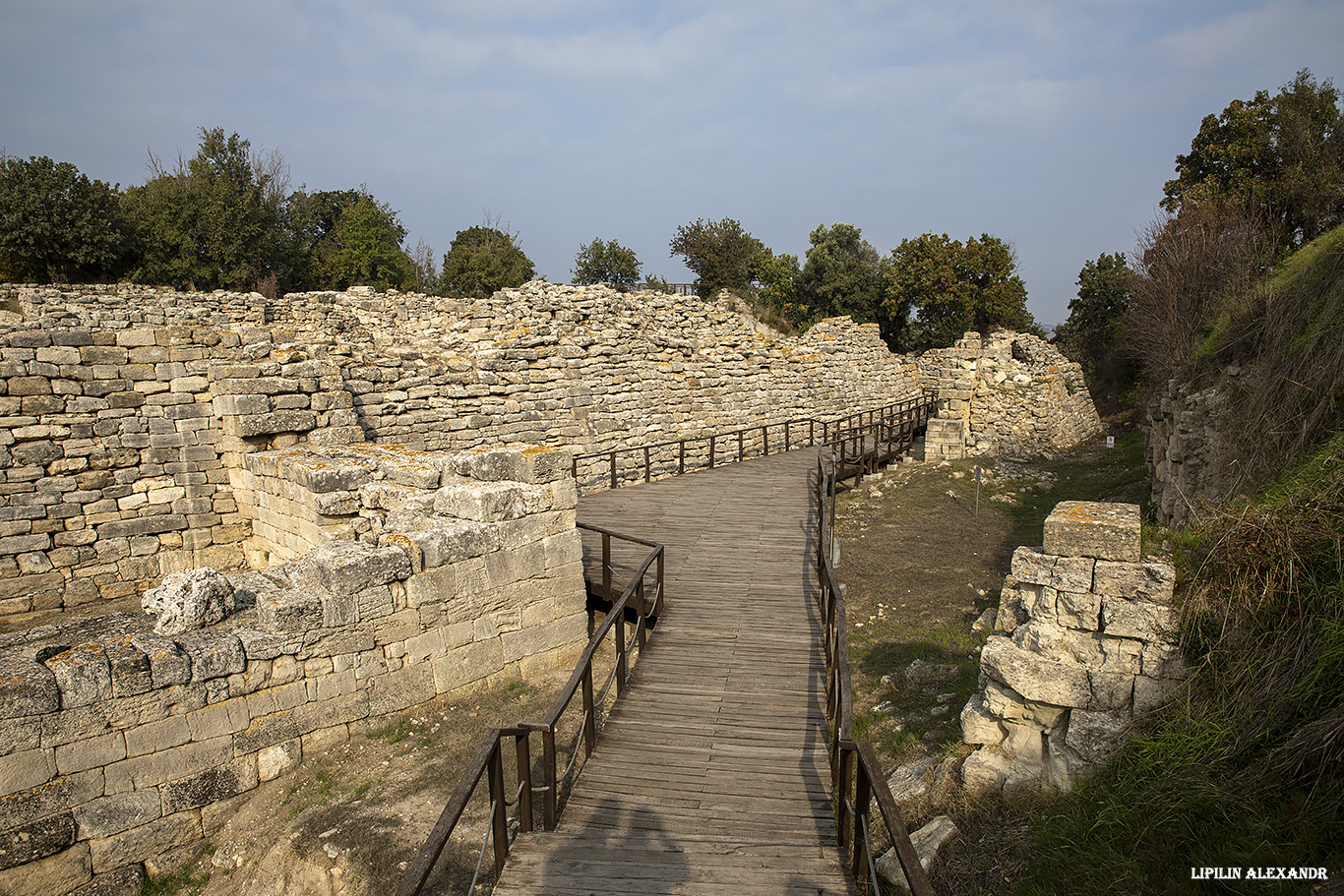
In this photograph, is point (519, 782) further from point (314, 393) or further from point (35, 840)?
point (314, 393)

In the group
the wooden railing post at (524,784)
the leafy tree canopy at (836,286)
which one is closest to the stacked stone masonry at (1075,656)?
the wooden railing post at (524,784)

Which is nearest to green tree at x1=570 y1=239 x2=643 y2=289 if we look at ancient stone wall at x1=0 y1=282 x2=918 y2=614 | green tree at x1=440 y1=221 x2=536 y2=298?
green tree at x1=440 y1=221 x2=536 y2=298

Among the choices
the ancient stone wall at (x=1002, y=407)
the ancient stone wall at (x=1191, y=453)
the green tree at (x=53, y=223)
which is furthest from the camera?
the green tree at (x=53, y=223)

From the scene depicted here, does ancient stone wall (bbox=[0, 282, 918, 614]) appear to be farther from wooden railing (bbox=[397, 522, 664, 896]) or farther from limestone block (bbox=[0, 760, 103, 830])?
wooden railing (bbox=[397, 522, 664, 896])

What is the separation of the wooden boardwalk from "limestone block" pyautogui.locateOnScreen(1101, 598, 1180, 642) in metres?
2.03

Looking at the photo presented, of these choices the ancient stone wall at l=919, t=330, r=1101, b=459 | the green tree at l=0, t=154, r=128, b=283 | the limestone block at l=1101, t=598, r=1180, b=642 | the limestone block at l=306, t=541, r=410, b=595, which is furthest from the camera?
the green tree at l=0, t=154, r=128, b=283

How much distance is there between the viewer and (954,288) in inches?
1239

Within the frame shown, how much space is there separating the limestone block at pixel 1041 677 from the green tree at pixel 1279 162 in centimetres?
1401

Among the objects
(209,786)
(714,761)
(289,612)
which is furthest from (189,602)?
(714,761)

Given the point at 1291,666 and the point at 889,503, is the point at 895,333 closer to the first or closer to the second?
the point at 889,503

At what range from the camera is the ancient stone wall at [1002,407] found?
18.2 m

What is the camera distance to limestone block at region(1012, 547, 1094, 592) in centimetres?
432

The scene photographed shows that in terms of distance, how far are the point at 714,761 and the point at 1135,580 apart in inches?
114

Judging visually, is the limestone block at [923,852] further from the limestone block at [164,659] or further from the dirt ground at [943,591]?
the limestone block at [164,659]
